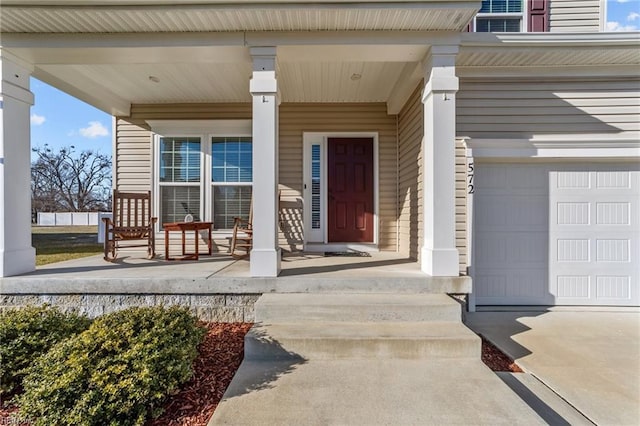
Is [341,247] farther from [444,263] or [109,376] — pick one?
[109,376]

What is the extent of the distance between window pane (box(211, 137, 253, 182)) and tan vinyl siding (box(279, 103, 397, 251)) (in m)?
0.58

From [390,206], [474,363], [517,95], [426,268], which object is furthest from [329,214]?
[474,363]

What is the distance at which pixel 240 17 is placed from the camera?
117 inches

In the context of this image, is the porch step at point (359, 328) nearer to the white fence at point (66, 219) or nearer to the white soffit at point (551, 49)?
the white soffit at point (551, 49)

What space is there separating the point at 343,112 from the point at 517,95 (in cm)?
228

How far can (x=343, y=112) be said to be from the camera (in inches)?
200

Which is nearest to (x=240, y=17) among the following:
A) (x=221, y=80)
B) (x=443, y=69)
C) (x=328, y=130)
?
(x=221, y=80)

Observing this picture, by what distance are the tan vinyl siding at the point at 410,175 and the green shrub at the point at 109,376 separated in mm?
2888

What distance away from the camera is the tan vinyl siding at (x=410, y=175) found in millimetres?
4027

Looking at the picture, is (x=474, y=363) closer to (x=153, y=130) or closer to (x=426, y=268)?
(x=426, y=268)

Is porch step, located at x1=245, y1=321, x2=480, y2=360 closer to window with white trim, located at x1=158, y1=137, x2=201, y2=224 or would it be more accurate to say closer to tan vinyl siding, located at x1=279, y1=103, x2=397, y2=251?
tan vinyl siding, located at x1=279, y1=103, x2=397, y2=251

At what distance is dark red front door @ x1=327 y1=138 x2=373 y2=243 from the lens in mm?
5191

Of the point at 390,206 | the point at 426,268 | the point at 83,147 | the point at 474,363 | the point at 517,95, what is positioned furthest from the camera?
the point at 83,147

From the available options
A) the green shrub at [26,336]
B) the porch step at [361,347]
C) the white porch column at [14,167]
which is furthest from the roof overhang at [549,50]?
the white porch column at [14,167]
